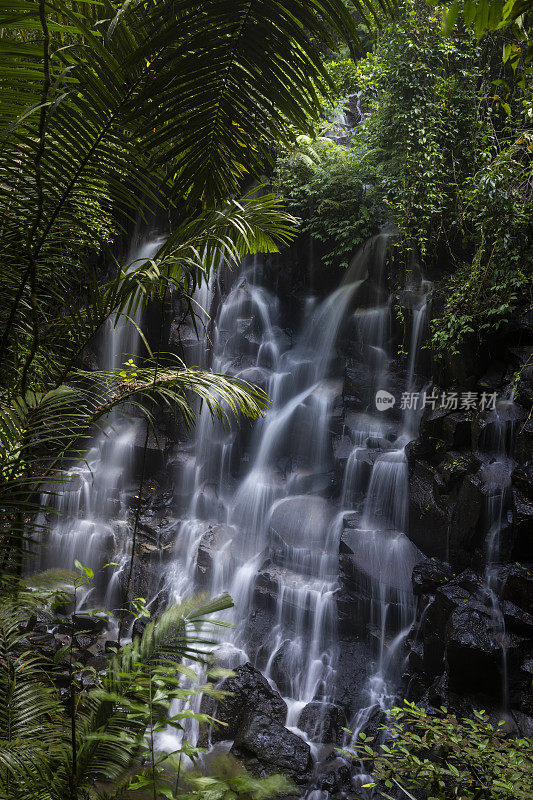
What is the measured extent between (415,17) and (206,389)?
990cm

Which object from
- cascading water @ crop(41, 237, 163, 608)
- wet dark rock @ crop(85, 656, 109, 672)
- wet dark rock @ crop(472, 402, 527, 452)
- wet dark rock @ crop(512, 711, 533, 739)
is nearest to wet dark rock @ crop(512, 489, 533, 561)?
wet dark rock @ crop(472, 402, 527, 452)

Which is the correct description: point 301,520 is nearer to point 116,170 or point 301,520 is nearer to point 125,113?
point 116,170

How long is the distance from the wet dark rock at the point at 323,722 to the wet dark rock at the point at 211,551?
8.87 feet

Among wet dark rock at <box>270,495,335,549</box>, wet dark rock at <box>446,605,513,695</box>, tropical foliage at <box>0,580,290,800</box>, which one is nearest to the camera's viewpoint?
tropical foliage at <box>0,580,290,800</box>

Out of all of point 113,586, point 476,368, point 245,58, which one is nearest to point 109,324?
point 113,586

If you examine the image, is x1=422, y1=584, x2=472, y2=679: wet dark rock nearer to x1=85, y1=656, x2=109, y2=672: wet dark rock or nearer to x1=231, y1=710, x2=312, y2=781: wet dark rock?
x1=231, y1=710, x2=312, y2=781: wet dark rock

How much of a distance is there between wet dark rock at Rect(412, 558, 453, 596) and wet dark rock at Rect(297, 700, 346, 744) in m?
1.77

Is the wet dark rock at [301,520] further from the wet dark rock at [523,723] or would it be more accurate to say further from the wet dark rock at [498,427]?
the wet dark rock at [523,723]

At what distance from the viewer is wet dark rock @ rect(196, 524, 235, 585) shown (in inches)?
307

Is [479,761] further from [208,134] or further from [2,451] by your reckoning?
[208,134]

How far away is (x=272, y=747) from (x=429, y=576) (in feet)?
9.29

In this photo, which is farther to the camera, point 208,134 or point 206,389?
point 206,389

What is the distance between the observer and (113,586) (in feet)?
26.9

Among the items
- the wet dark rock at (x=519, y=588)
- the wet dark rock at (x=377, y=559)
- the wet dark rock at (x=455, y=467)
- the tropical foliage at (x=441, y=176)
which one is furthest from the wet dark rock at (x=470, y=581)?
the tropical foliage at (x=441, y=176)
